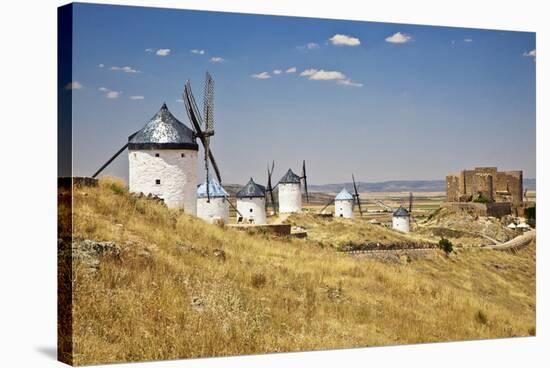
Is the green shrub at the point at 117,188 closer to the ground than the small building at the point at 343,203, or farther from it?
farther from it

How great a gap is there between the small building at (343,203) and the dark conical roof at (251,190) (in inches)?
61.9

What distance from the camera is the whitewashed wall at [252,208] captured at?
19656mm

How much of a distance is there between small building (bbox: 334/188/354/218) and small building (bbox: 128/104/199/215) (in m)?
2.90

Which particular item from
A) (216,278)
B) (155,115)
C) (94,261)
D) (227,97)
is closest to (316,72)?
(227,97)

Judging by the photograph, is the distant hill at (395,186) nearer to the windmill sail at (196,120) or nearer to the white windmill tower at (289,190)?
the white windmill tower at (289,190)

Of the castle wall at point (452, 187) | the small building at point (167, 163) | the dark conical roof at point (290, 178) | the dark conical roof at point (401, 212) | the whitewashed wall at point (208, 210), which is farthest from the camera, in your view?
the dark conical roof at point (401, 212)

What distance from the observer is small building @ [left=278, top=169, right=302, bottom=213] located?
16819 mm

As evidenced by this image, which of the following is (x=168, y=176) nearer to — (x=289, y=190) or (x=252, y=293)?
(x=252, y=293)

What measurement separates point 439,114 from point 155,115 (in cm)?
557

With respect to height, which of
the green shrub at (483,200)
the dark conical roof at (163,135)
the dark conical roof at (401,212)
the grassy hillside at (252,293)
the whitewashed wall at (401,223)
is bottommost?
the grassy hillside at (252,293)

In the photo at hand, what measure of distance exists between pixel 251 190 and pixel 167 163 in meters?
2.98

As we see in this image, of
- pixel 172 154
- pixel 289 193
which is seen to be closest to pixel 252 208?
pixel 289 193

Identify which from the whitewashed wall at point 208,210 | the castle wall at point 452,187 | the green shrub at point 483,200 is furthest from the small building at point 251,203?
the green shrub at point 483,200

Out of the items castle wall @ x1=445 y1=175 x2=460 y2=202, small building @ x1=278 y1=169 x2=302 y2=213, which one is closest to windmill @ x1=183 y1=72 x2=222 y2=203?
small building @ x1=278 y1=169 x2=302 y2=213
